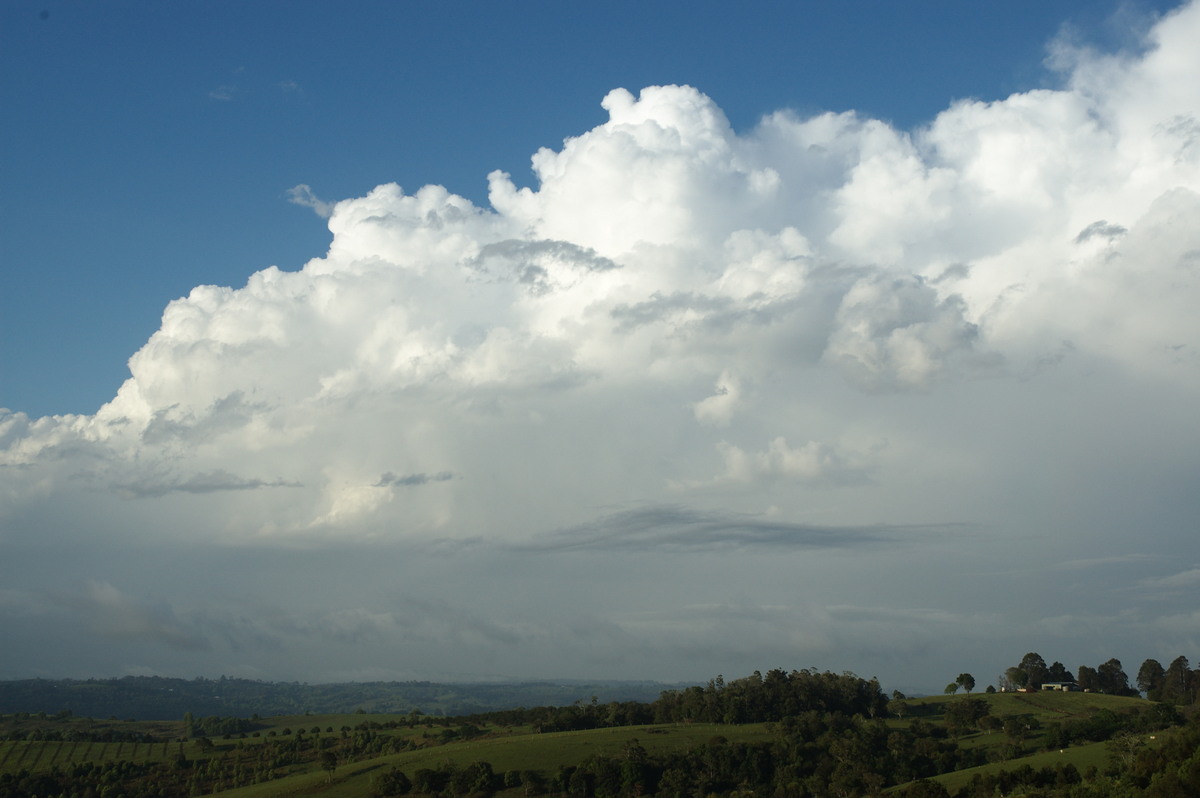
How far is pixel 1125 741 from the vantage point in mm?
154250

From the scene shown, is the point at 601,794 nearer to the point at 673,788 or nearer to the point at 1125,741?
the point at 673,788

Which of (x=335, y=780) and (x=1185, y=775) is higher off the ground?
(x=1185, y=775)

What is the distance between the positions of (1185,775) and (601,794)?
10226cm

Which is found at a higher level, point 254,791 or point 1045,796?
point 1045,796

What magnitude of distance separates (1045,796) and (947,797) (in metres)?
14.1

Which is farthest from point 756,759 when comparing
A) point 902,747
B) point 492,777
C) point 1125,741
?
point 1125,741

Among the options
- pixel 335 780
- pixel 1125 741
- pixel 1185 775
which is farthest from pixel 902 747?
pixel 335 780

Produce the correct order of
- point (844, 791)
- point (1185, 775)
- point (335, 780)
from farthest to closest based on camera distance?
point (335, 780)
point (844, 791)
point (1185, 775)

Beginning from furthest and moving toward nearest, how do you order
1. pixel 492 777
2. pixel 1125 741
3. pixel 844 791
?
pixel 492 777
pixel 844 791
pixel 1125 741

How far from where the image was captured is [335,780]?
190 m

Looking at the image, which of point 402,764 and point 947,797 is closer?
point 947,797

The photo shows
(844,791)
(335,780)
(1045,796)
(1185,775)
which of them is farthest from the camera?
(335,780)

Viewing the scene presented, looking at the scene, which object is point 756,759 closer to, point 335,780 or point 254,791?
point 335,780

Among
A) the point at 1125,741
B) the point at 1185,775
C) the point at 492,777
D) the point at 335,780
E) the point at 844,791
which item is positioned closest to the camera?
the point at 1185,775
